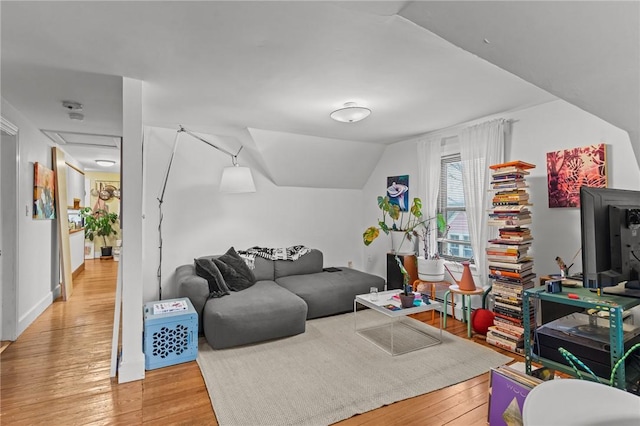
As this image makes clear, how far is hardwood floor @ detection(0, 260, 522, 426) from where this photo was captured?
205cm

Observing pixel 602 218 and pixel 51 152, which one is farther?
pixel 51 152

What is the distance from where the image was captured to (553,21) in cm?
119

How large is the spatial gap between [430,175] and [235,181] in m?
2.52

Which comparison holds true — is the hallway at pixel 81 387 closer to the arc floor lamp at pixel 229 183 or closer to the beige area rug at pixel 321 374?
the beige area rug at pixel 321 374

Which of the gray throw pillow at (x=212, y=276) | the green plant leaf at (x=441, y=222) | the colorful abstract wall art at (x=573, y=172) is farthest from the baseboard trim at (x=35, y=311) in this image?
the colorful abstract wall art at (x=573, y=172)

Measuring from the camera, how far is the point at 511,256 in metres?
3.06

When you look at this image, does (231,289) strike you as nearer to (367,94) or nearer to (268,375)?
(268,375)

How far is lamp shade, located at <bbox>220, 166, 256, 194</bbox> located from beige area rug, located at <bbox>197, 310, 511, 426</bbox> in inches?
70.1

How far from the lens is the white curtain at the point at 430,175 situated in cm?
422

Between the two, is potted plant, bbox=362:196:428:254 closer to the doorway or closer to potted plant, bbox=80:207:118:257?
the doorway

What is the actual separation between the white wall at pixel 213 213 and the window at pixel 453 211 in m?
1.72

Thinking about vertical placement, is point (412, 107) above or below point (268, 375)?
above

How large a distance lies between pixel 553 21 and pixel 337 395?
7.81 feet

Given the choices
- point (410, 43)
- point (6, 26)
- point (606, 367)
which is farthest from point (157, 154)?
point (606, 367)
